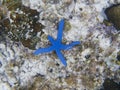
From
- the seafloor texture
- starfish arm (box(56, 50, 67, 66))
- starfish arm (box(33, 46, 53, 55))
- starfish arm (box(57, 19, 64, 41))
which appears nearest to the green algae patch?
the seafloor texture

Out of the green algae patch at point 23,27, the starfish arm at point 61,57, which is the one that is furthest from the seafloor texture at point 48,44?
the starfish arm at point 61,57

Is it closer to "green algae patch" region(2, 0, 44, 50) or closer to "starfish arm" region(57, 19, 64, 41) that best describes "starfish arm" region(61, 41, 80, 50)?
"starfish arm" region(57, 19, 64, 41)

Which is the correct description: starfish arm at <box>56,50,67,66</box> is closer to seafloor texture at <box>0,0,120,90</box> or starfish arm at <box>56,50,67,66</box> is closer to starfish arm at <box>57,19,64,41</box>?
seafloor texture at <box>0,0,120,90</box>

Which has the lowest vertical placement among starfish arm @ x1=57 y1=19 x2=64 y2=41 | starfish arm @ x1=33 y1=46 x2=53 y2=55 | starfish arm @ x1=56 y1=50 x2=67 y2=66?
starfish arm @ x1=56 y1=50 x2=67 y2=66

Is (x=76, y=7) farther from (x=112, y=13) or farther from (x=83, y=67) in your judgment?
(x=83, y=67)

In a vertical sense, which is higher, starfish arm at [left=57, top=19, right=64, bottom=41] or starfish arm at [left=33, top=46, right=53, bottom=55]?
starfish arm at [left=57, top=19, right=64, bottom=41]

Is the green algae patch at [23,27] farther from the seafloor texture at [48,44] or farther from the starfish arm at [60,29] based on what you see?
the starfish arm at [60,29]

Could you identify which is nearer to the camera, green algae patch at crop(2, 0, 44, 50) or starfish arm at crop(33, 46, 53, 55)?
starfish arm at crop(33, 46, 53, 55)

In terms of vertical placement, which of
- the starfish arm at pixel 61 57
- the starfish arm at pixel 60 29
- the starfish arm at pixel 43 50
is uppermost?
the starfish arm at pixel 60 29
